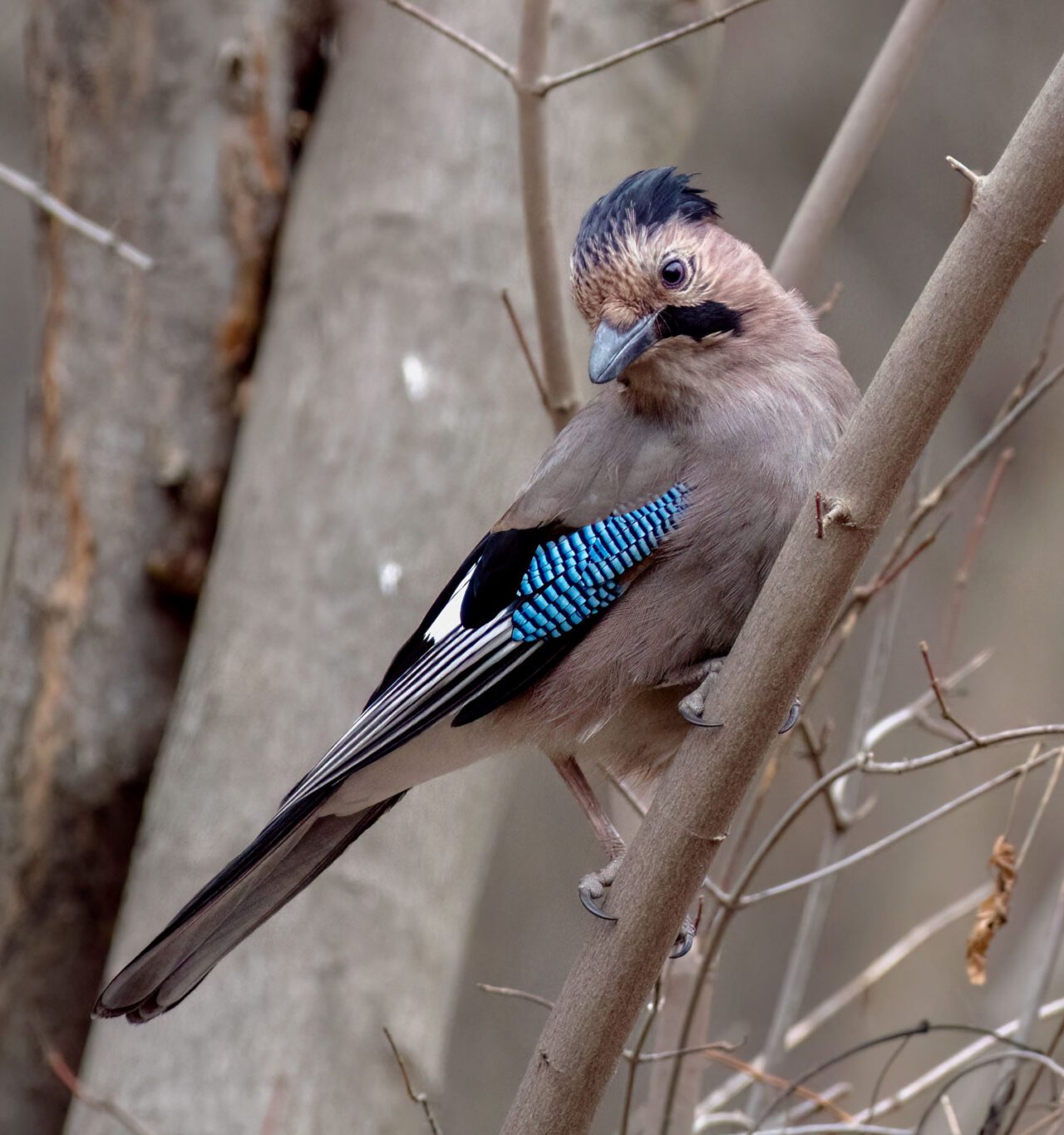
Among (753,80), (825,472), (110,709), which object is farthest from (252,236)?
(753,80)

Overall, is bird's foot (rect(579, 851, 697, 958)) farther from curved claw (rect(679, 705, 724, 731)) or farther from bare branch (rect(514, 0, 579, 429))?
bare branch (rect(514, 0, 579, 429))

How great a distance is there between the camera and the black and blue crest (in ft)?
9.12

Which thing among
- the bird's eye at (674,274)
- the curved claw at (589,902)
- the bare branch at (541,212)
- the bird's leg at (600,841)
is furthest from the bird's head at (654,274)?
the curved claw at (589,902)

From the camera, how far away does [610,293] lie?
9.09 feet

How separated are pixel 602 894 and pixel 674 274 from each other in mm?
1077

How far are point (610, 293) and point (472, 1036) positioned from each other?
5.07 metres

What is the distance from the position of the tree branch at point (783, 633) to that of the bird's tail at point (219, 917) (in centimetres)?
70

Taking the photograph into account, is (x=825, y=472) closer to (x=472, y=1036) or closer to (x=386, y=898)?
(x=386, y=898)

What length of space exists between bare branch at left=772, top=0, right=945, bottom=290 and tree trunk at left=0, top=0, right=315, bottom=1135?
1621 mm

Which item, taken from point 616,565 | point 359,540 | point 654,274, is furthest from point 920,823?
point 359,540

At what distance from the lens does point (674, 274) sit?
9.12 ft

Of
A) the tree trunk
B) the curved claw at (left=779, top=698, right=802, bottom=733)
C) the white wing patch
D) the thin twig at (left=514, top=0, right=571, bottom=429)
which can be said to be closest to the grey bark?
the tree trunk

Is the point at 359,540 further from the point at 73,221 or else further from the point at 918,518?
the point at 918,518

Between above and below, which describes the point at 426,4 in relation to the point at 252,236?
above
